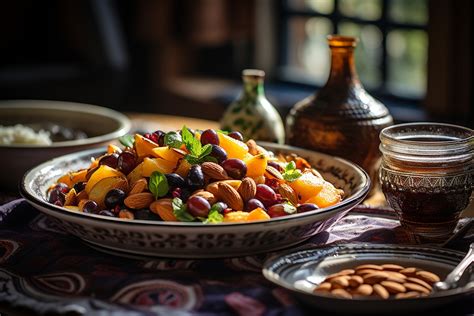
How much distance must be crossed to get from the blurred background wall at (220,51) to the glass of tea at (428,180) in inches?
60.8

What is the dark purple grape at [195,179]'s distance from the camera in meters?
1.33

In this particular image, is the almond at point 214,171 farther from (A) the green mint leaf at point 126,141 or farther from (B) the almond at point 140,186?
(A) the green mint leaf at point 126,141

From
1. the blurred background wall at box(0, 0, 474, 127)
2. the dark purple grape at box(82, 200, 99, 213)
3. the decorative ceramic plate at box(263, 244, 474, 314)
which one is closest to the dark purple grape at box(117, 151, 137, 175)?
the dark purple grape at box(82, 200, 99, 213)

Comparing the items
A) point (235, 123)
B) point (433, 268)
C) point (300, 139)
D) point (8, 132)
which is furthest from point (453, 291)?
point (8, 132)

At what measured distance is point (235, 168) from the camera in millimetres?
1369

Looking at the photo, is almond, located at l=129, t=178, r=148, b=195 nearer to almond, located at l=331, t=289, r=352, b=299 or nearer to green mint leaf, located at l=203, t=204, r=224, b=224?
green mint leaf, located at l=203, t=204, r=224, b=224

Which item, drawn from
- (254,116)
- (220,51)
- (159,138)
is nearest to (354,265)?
(159,138)

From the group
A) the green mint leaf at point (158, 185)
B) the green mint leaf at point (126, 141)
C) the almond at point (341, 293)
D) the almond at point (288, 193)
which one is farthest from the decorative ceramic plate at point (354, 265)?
the green mint leaf at point (126, 141)

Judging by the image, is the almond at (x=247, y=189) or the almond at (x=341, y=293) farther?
the almond at (x=247, y=189)

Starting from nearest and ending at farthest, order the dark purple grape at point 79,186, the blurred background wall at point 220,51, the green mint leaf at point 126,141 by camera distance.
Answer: the dark purple grape at point 79,186 → the green mint leaf at point 126,141 → the blurred background wall at point 220,51

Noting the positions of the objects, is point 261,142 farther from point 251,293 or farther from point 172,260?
point 251,293

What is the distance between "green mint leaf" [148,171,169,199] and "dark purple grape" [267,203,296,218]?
0.54 feet

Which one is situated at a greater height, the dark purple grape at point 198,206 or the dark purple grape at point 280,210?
the dark purple grape at point 198,206

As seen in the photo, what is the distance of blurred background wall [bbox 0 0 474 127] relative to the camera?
2.97 meters
